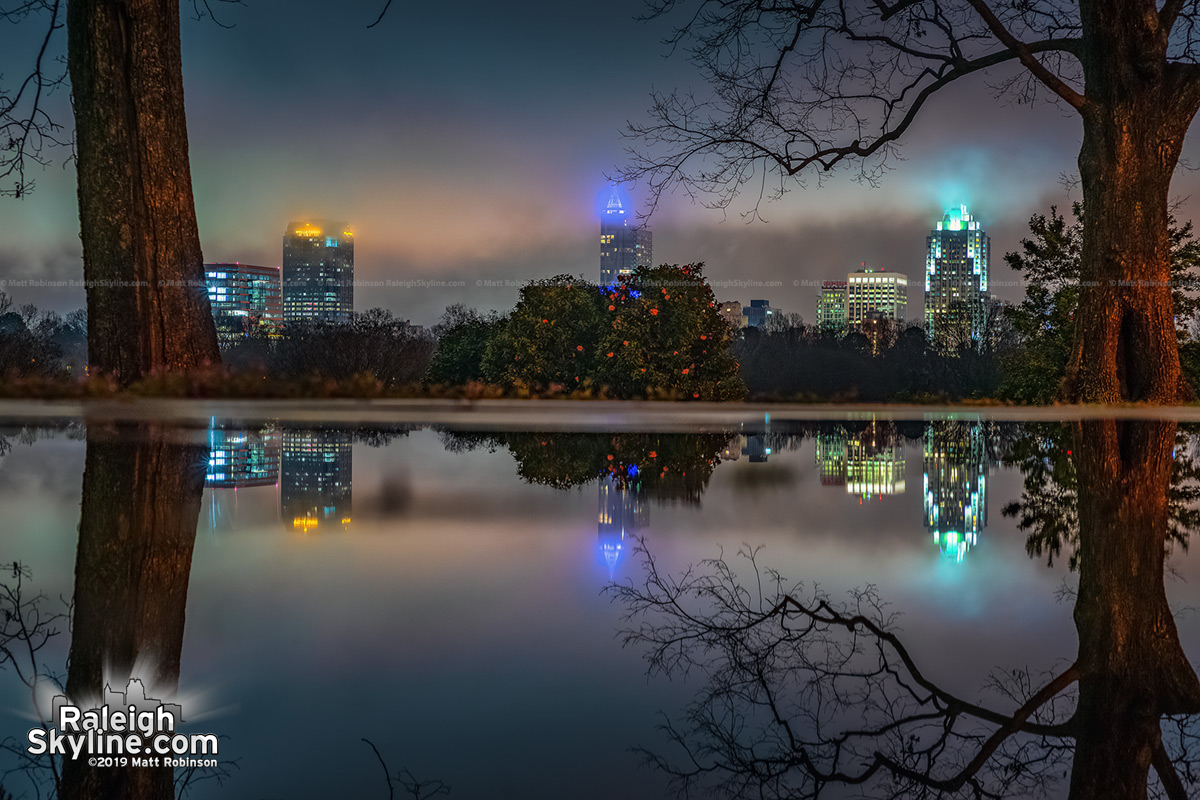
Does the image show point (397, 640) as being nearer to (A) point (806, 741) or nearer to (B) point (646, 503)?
(A) point (806, 741)

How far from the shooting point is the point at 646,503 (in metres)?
2.94

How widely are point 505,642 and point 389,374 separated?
817 cm

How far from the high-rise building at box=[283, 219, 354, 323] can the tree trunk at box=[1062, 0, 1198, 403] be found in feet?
48.8

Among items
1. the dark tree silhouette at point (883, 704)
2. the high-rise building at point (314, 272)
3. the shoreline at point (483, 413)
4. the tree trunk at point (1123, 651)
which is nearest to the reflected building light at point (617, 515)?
the dark tree silhouette at point (883, 704)

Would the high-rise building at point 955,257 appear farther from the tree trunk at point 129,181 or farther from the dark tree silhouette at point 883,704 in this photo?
the dark tree silhouette at point 883,704

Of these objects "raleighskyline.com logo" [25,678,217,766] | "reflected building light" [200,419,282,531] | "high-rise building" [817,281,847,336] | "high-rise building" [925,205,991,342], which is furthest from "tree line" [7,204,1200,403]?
"high-rise building" [925,205,991,342]

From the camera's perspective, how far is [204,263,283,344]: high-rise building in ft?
32.6

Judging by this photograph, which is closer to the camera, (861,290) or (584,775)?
(584,775)

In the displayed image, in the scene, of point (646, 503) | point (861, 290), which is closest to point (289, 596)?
point (646, 503)

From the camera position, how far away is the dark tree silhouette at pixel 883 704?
1188 mm

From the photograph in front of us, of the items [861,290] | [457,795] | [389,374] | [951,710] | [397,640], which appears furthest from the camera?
[861,290]

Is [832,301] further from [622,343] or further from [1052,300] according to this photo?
[622,343]

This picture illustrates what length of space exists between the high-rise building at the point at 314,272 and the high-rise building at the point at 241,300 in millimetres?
5222

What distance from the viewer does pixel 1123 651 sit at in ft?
5.24
